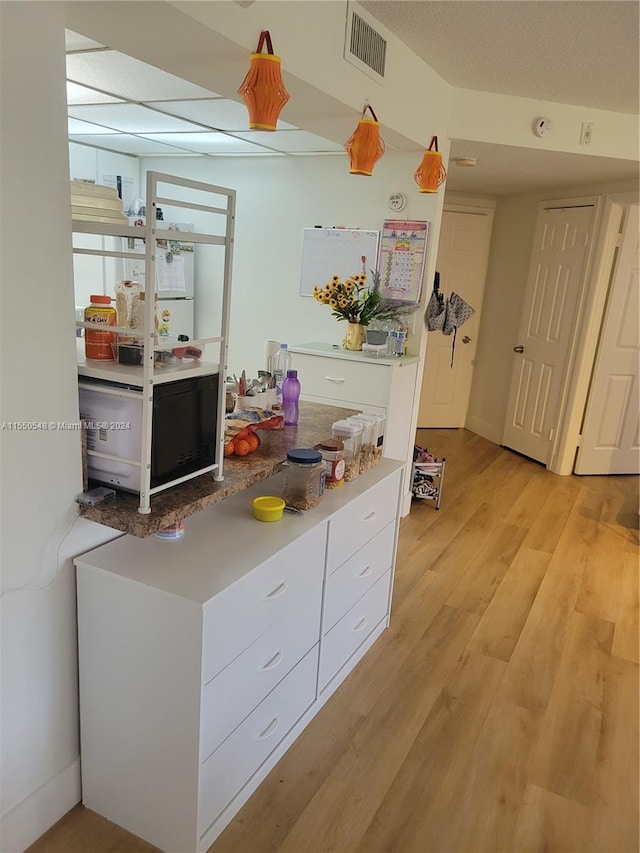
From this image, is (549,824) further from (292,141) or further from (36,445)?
(292,141)

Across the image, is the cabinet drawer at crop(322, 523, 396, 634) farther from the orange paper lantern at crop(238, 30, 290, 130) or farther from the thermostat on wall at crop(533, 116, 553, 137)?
the thermostat on wall at crop(533, 116, 553, 137)

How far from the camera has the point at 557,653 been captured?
8.63ft

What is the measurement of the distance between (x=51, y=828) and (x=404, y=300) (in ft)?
10.1

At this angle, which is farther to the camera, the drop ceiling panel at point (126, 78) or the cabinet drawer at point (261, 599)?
the drop ceiling panel at point (126, 78)

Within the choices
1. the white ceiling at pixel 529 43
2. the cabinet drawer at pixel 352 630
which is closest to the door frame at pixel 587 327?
the white ceiling at pixel 529 43

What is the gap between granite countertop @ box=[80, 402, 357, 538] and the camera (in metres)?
1.49

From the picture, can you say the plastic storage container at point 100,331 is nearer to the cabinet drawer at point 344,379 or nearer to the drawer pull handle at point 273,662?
the drawer pull handle at point 273,662

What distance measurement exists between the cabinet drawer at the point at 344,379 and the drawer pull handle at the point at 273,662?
75.4 inches

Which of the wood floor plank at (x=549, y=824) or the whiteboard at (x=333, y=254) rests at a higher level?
the whiteboard at (x=333, y=254)

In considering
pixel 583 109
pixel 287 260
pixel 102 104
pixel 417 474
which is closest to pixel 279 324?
pixel 287 260

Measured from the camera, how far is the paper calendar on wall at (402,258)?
365 cm

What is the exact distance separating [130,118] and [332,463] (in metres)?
2.58

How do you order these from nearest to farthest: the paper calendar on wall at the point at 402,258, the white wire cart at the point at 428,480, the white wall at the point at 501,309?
1. the paper calendar on wall at the point at 402,258
2. the white wire cart at the point at 428,480
3. the white wall at the point at 501,309

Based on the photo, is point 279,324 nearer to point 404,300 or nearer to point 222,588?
point 404,300
